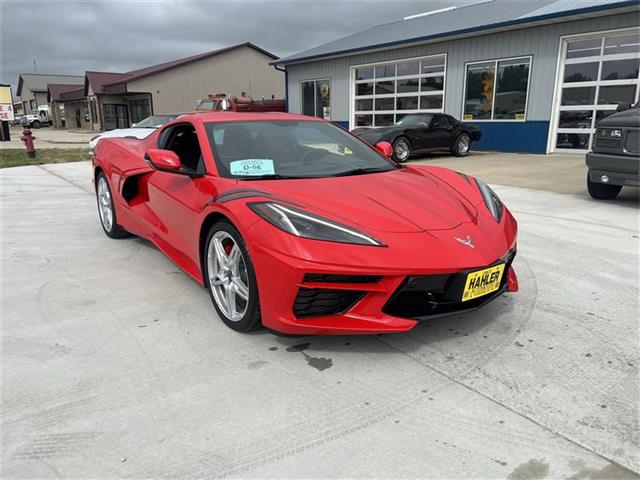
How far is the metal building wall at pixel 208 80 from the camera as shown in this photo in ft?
112

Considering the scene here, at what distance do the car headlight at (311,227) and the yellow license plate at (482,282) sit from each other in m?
0.51

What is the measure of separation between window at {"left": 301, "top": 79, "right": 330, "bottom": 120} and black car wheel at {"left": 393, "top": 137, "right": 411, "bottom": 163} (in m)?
8.49

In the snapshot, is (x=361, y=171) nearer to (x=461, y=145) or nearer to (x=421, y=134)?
(x=421, y=134)

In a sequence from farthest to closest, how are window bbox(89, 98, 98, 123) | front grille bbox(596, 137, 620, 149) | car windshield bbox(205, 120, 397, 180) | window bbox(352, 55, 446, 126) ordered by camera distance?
1. window bbox(89, 98, 98, 123)
2. window bbox(352, 55, 446, 126)
3. front grille bbox(596, 137, 620, 149)
4. car windshield bbox(205, 120, 397, 180)

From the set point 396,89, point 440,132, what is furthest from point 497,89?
point 396,89

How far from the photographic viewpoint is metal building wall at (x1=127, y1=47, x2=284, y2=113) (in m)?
34.3

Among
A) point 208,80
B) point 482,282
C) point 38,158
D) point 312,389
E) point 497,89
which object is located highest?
point 208,80

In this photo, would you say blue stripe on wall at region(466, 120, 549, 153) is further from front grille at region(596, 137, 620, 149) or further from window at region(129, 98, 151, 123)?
window at region(129, 98, 151, 123)

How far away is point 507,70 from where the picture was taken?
1463 cm

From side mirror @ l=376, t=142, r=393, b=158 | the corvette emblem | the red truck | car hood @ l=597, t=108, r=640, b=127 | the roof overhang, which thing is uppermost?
the roof overhang

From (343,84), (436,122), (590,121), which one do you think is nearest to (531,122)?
(590,121)

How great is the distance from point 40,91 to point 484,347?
80.4 meters

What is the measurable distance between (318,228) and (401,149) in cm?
1058

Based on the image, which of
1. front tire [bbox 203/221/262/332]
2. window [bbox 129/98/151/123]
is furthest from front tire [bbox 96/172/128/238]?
window [bbox 129/98/151/123]
